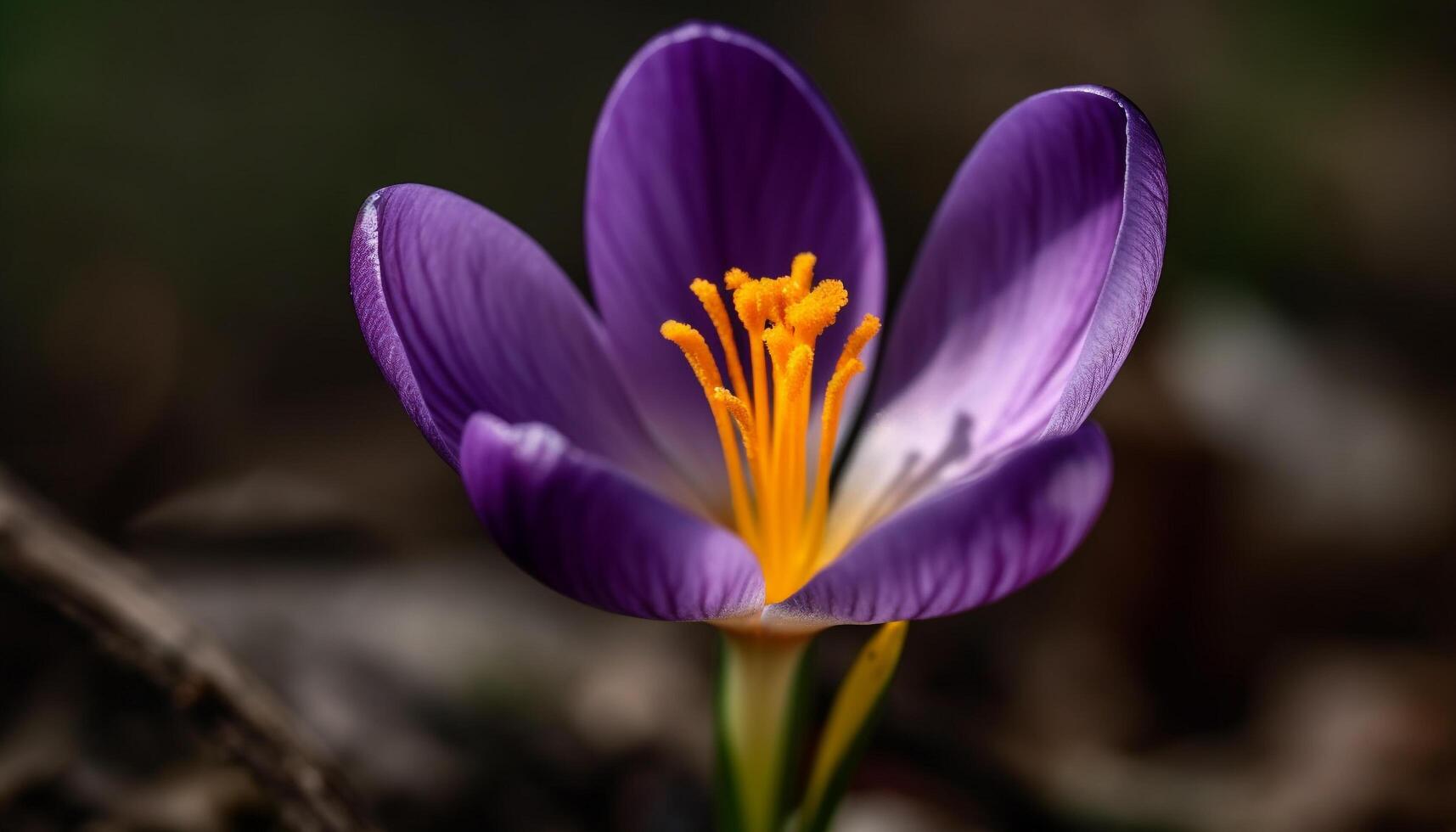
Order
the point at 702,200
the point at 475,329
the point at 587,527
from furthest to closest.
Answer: the point at 702,200 < the point at 475,329 < the point at 587,527

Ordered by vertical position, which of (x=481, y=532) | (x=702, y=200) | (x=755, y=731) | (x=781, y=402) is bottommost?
(x=481, y=532)

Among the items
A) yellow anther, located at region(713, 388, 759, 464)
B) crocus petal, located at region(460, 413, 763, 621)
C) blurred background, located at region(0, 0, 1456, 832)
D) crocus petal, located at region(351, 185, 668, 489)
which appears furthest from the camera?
blurred background, located at region(0, 0, 1456, 832)

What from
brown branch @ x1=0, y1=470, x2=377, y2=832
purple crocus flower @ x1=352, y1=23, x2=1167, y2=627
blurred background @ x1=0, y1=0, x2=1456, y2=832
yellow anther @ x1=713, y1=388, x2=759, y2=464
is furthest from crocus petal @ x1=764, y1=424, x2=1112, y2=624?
blurred background @ x1=0, y1=0, x2=1456, y2=832

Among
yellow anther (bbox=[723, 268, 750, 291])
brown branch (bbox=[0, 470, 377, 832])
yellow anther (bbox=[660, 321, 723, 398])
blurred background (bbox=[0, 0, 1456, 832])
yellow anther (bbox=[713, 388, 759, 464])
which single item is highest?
yellow anther (bbox=[723, 268, 750, 291])

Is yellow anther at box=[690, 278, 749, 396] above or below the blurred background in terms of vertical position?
above

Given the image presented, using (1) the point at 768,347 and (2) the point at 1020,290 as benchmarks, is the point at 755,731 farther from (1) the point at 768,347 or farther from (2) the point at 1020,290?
(2) the point at 1020,290

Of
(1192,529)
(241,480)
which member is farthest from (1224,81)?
(241,480)

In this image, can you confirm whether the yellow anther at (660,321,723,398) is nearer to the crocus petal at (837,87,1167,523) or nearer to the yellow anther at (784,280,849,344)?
the yellow anther at (784,280,849,344)

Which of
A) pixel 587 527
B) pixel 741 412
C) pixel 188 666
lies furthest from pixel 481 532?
pixel 587 527
